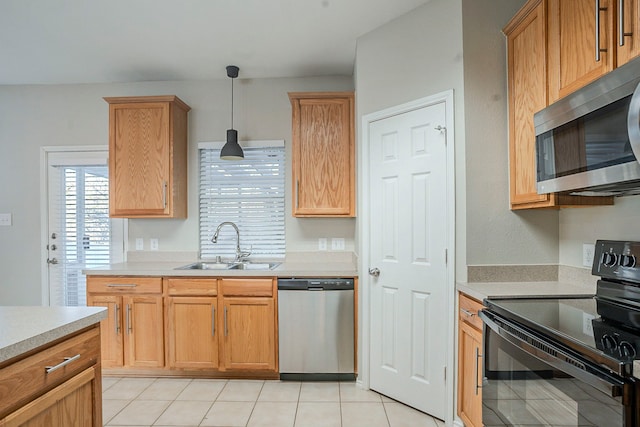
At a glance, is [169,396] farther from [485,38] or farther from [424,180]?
[485,38]

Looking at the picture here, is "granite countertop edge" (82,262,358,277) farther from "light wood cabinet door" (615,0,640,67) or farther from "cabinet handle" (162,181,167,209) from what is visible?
"light wood cabinet door" (615,0,640,67)

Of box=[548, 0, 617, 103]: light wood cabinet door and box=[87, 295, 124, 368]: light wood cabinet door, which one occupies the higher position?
box=[548, 0, 617, 103]: light wood cabinet door

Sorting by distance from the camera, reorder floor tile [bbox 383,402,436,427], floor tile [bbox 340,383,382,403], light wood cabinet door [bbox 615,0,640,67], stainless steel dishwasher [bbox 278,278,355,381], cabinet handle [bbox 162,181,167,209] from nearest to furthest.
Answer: light wood cabinet door [bbox 615,0,640,67]
floor tile [bbox 383,402,436,427]
floor tile [bbox 340,383,382,403]
stainless steel dishwasher [bbox 278,278,355,381]
cabinet handle [bbox 162,181,167,209]

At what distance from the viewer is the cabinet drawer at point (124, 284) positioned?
2771mm

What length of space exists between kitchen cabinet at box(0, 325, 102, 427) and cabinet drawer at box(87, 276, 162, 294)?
1492 millimetres

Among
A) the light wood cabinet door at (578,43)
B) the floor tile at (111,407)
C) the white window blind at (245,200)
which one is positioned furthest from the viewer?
the white window blind at (245,200)

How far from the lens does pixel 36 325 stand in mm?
1146

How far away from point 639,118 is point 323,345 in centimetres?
232

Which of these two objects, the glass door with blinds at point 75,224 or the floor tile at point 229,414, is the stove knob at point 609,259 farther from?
the glass door with blinds at point 75,224

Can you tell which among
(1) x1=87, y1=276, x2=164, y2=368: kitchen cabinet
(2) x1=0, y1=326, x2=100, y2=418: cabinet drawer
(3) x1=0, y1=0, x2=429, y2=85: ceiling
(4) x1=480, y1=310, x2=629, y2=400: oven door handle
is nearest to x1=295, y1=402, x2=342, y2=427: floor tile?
(4) x1=480, y1=310, x2=629, y2=400: oven door handle

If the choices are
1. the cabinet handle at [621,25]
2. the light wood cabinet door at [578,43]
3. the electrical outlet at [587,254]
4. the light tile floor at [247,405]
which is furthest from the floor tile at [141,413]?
the cabinet handle at [621,25]

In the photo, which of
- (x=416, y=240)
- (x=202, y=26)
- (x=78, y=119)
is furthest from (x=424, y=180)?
(x=78, y=119)

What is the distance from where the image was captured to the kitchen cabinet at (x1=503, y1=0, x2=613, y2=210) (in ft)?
5.49

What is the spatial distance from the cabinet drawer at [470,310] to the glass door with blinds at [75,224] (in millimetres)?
3271
